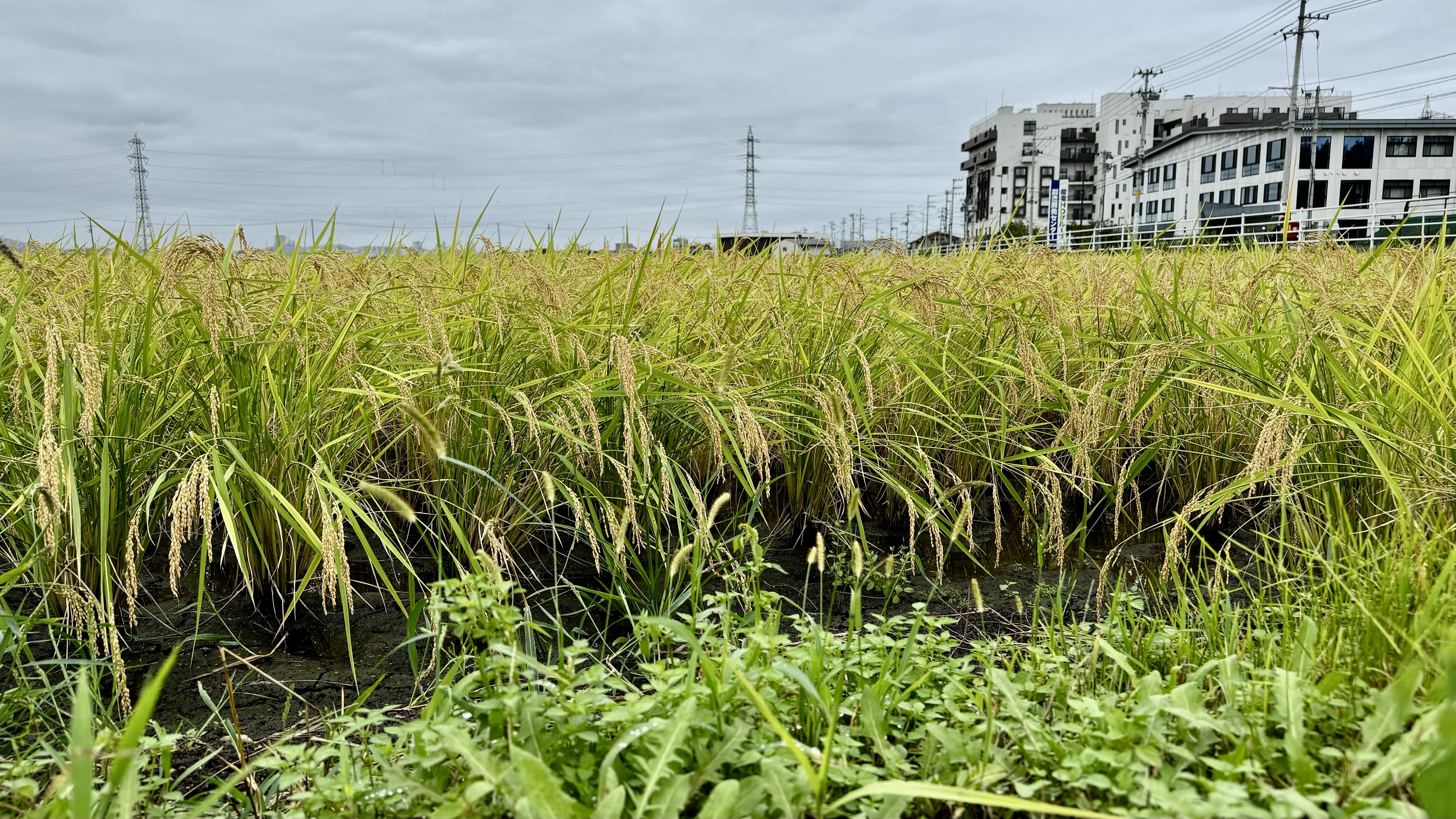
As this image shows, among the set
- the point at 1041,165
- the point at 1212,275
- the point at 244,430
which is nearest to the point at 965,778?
the point at 244,430

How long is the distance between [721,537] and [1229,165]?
6134 cm

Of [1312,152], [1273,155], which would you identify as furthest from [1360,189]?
[1312,152]

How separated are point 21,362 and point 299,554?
0.76 m

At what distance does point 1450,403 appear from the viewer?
2352 millimetres

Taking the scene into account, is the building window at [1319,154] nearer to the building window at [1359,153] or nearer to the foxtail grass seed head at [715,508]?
the building window at [1359,153]

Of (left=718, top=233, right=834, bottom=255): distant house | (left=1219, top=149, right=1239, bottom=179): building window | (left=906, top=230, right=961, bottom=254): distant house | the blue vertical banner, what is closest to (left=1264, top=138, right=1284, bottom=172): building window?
(left=1219, top=149, right=1239, bottom=179): building window

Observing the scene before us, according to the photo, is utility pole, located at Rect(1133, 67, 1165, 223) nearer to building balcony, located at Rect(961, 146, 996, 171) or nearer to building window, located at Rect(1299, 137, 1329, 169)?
building window, located at Rect(1299, 137, 1329, 169)

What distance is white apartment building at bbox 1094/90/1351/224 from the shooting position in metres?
66.2

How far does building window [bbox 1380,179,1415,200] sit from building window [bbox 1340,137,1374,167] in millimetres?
1660

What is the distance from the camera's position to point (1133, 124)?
3123 inches

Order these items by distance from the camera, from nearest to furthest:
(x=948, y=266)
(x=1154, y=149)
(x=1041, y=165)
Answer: (x=948, y=266) → (x=1154, y=149) → (x=1041, y=165)

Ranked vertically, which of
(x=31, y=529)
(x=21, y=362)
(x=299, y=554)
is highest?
(x=21, y=362)

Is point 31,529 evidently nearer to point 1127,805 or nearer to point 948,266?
point 1127,805

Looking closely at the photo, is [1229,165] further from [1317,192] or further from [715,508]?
[715,508]
